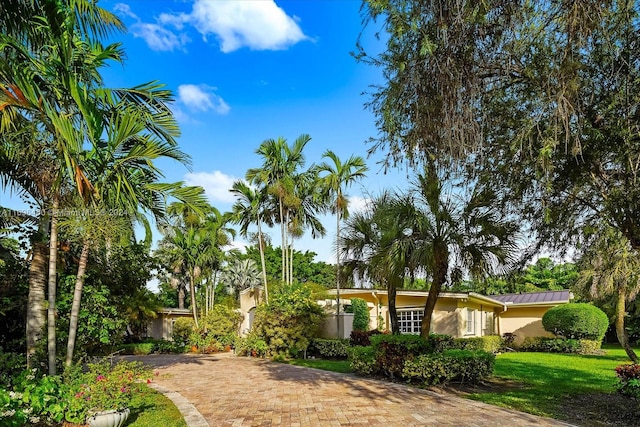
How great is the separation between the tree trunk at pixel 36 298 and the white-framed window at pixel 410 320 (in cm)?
1594

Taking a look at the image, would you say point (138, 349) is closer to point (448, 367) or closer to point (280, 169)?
point (280, 169)

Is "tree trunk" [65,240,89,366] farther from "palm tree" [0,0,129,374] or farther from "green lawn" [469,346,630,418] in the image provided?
"green lawn" [469,346,630,418]

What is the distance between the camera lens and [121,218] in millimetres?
9008

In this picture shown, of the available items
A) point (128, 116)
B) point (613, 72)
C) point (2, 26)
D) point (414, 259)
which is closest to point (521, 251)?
point (414, 259)

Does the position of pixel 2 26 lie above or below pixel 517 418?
above

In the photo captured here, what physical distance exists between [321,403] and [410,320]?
1384cm

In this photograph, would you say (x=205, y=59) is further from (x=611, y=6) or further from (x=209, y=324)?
(x=209, y=324)

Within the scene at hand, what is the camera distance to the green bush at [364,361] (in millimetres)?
11891

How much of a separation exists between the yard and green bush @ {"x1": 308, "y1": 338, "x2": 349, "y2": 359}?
1226mm

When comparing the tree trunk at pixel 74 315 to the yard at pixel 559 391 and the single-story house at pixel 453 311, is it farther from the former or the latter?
the single-story house at pixel 453 311

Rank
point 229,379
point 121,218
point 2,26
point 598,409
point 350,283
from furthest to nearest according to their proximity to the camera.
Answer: point 350,283, point 229,379, point 121,218, point 598,409, point 2,26

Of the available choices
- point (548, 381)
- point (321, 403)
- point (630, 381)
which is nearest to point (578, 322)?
point (548, 381)

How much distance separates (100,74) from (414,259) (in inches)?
284

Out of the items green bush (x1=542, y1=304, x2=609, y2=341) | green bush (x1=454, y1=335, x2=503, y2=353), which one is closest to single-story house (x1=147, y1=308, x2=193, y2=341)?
green bush (x1=454, y1=335, x2=503, y2=353)
